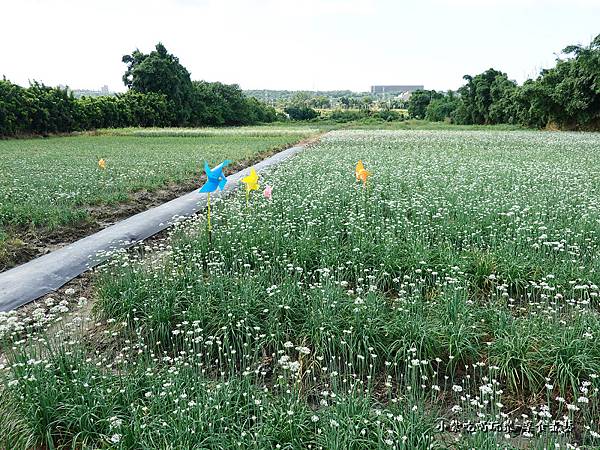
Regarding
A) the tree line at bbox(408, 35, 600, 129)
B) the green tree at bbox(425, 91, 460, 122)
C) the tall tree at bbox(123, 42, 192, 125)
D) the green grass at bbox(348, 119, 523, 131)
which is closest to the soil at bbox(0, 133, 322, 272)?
the tree line at bbox(408, 35, 600, 129)

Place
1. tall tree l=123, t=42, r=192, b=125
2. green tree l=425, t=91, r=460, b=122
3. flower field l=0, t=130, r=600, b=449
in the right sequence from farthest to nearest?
1. green tree l=425, t=91, r=460, b=122
2. tall tree l=123, t=42, r=192, b=125
3. flower field l=0, t=130, r=600, b=449

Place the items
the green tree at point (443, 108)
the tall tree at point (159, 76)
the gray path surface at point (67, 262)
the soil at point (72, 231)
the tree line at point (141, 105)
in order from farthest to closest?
1. the green tree at point (443, 108)
2. the tall tree at point (159, 76)
3. the tree line at point (141, 105)
4. the soil at point (72, 231)
5. the gray path surface at point (67, 262)

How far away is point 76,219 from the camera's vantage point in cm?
1049

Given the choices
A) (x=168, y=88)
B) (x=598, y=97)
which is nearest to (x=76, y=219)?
(x=598, y=97)

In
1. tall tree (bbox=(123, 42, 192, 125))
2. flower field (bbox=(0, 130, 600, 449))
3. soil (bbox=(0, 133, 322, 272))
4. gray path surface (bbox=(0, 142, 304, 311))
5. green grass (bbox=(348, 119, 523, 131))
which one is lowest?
Answer: green grass (bbox=(348, 119, 523, 131))

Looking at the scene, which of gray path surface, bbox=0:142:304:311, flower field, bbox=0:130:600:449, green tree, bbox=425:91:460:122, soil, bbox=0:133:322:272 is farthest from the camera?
green tree, bbox=425:91:460:122

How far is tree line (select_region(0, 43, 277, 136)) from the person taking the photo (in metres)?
41.1

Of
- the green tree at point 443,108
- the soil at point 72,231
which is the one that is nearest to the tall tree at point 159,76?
the green tree at point 443,108

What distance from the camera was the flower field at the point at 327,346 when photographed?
3.57 m

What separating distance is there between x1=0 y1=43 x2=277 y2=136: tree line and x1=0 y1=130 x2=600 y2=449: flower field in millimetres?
39383

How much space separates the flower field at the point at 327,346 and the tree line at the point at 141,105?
129 ft

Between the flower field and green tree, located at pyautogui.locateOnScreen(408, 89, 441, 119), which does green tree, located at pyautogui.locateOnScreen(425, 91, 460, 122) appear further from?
the flower field

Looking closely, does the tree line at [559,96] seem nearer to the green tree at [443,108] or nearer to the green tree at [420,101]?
the green tree at [443,108]

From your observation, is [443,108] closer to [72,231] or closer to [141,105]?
[141,105]
